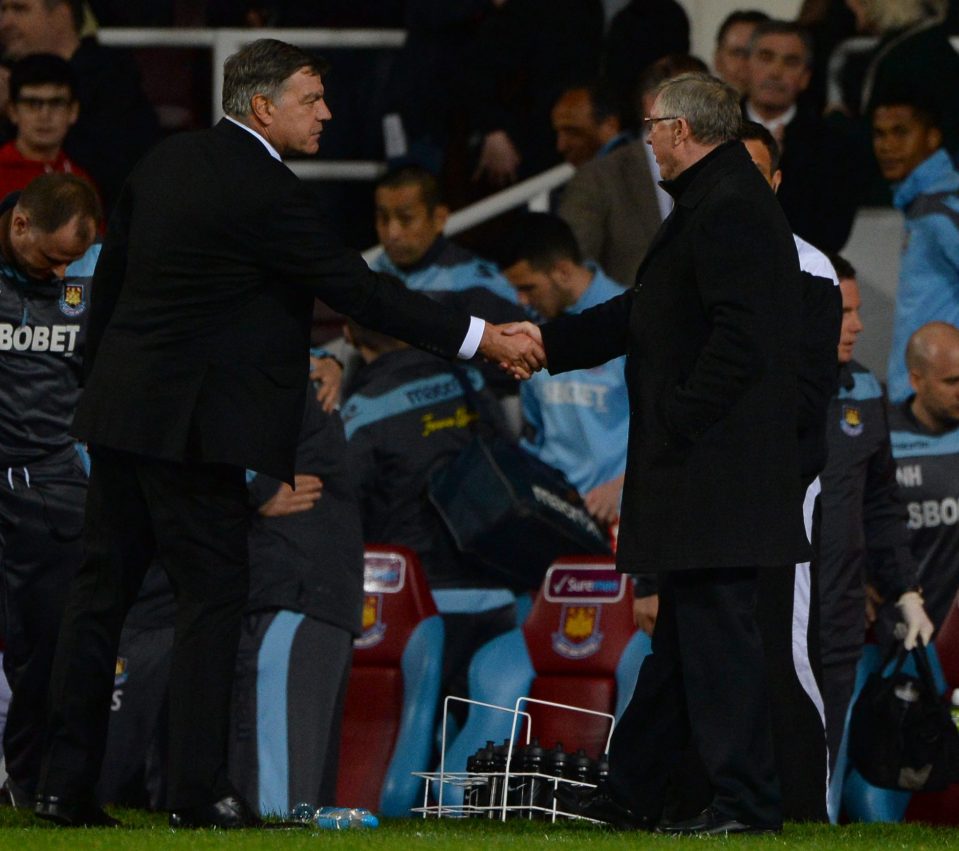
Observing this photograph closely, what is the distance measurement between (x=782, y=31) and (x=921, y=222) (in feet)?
3.27

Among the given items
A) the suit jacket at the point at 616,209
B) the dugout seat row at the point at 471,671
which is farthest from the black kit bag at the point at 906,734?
the suit jacket at the point at 616,209

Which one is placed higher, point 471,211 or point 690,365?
point 471,211

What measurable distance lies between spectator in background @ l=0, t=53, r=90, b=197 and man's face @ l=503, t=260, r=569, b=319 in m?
1.85

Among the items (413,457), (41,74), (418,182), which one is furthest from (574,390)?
(41,74)

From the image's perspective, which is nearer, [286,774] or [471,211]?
[286,774]

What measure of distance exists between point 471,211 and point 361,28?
1461mm

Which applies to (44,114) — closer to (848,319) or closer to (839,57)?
(848,319)

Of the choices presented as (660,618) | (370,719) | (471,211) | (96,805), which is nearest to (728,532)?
(660,618)

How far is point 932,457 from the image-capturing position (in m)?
8.75

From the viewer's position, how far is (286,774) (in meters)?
7.41

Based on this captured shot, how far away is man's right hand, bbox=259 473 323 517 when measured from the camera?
7516 mm

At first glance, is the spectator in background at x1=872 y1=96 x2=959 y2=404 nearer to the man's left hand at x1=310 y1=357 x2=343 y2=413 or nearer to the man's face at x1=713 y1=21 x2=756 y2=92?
the man's face at x1=713 y1=21 x2=756 y2=92

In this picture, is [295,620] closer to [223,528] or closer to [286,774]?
[286,774]

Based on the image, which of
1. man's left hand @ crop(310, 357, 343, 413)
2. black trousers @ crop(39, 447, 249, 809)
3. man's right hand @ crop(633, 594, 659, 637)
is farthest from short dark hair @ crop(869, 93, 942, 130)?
black trousers @ crop(39, 447, 249, 809)
